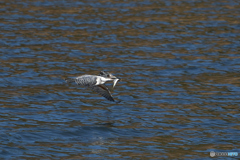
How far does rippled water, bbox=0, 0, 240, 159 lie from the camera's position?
1073 centimetres

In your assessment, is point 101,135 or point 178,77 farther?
point 178,77

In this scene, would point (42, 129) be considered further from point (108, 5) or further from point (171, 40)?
point (108, 5)

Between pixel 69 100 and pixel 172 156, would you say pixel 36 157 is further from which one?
pixel 69 100

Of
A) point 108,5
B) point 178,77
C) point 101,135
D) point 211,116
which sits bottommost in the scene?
point 101,135

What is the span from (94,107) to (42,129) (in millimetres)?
2384

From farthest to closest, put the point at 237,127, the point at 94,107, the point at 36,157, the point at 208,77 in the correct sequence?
the point at 208,77 < the point at 94,107 < the point at 237,127 < the point at 36,157

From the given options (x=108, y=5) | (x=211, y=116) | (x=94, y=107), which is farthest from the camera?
(x=108, y=5)

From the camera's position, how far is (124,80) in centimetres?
1636

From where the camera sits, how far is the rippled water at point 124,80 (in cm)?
1073

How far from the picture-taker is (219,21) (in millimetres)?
25953

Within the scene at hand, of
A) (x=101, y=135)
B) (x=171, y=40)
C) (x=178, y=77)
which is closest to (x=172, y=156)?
(x=101, y=135)

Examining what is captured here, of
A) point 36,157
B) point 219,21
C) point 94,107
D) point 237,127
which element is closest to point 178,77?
point 94,107

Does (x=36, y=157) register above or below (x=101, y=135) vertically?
below

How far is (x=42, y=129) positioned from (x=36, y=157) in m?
1.74
